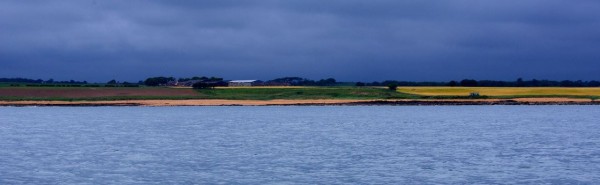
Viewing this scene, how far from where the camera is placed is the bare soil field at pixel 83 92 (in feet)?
381

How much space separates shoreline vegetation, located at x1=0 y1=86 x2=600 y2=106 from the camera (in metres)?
109

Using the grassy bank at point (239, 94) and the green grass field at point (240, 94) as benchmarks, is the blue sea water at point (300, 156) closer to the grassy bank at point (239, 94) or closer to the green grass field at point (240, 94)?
the grassy bank at point (239, 94)

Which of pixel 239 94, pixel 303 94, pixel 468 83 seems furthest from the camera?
pixel 468 83

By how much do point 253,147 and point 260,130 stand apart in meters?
13.7

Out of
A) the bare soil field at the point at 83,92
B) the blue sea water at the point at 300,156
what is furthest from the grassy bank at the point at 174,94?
the blue sea water at the point at 300,156

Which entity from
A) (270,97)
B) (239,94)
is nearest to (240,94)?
(239,94)

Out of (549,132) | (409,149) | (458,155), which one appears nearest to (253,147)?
(409,149)

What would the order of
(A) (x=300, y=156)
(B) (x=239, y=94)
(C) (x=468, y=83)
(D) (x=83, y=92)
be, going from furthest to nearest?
1. (C) (x=468, y=83)
2. (D) (x=83, y=92)
3. (B) (x=239, y=94)
4. (A) (x=300, y=156)

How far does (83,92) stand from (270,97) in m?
26.3

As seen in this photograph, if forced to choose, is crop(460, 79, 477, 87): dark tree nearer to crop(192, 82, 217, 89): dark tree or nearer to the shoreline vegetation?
the shoreline vegetation

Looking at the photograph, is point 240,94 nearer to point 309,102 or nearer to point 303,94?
point 303,94

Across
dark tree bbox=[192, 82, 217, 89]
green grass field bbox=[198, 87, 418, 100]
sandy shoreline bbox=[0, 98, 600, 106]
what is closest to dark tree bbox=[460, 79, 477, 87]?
green grass field bbox=[198, 87, 418, 100]

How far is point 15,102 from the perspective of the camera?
363 feet

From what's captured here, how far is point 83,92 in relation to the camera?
4747 inches
